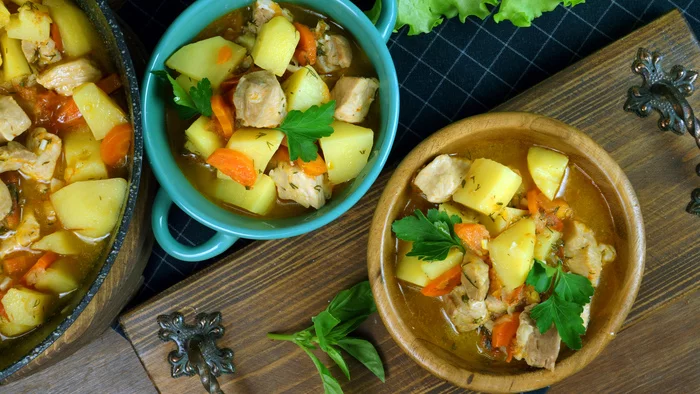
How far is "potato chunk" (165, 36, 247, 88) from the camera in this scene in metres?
2.37

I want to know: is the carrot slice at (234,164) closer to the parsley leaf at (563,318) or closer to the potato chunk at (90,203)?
the potato chunk at (90,203)

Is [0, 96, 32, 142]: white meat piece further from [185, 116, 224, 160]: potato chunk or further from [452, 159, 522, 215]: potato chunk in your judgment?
[452, 159, 522, 215]: potato chunk

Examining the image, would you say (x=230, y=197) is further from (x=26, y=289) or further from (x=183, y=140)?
(x=26, y=289)

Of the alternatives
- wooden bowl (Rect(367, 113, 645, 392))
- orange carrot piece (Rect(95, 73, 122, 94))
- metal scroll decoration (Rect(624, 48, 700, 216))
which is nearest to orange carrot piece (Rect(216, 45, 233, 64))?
orange carrot piece (Rect(95, 73, 122, 94))

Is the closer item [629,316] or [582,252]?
[582,252]

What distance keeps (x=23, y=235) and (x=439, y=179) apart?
1.50 m

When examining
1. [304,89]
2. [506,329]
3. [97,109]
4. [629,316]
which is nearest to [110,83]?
[97,109]

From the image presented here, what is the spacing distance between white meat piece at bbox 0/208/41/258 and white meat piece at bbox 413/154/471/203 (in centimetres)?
138

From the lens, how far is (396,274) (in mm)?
2633

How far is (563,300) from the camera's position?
2447mm

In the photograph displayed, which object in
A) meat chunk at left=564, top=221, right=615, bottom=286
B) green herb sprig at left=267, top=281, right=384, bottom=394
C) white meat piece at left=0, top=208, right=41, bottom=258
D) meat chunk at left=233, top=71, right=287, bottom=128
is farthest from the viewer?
green herb sprig at left=267, top=281, right=384, bottom=394

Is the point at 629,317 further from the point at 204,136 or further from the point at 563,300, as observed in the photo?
the point at 204,136

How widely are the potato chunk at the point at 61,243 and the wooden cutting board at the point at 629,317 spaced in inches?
20.7

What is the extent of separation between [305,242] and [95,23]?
3.85 feet
